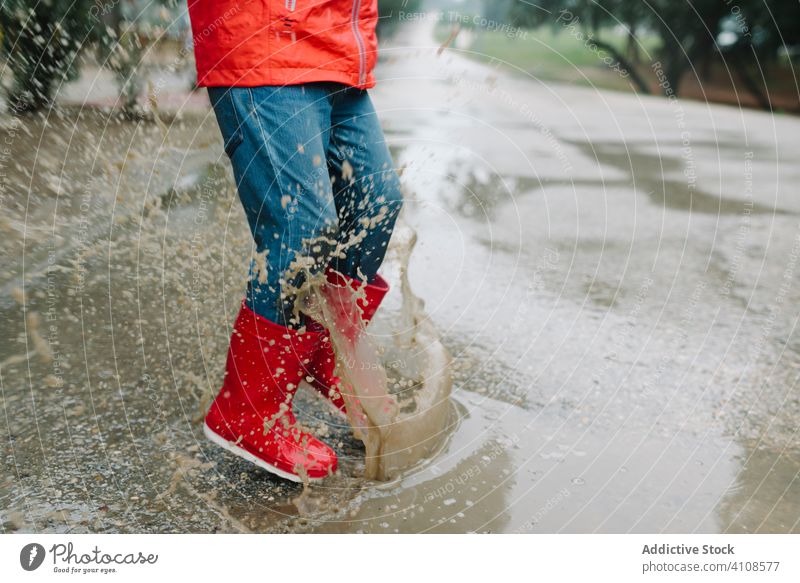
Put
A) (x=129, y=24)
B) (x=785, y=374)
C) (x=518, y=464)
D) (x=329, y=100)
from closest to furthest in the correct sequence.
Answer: (x=329, y=100)
(x=518, y=464)
(x=785, y=374)
(x=129, y=24)

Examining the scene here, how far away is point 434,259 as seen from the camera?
3.40m

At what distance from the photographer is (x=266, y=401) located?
68.9 inches

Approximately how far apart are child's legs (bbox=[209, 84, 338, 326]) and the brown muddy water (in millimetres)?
476

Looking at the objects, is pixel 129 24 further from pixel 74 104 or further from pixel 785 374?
pixel 785 374

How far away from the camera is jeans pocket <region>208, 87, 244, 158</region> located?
1581 millimetres

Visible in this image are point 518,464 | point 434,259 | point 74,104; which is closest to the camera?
point 518,464

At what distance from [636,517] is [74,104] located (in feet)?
22.7

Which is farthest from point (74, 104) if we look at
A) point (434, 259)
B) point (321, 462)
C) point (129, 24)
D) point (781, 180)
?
point (321, 462)

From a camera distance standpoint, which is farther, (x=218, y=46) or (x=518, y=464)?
(x=518, y=464)

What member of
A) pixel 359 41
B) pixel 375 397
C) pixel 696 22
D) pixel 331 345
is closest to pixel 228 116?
pixel 359 41

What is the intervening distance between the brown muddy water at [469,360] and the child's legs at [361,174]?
508 millimetres

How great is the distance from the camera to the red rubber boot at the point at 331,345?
6.09ft

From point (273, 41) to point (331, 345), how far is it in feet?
2.27

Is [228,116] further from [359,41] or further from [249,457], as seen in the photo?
[249,457]
